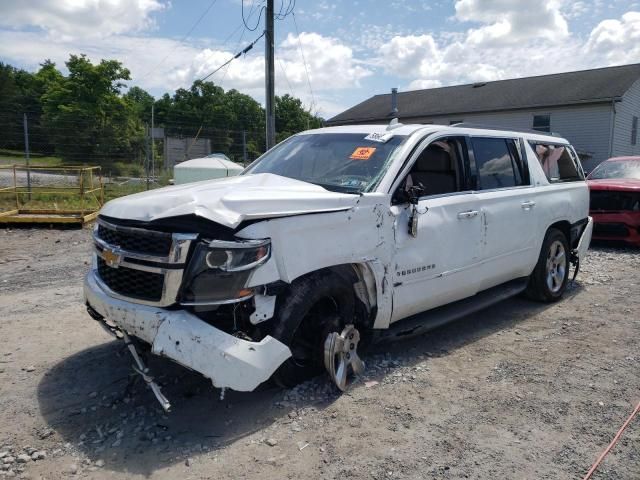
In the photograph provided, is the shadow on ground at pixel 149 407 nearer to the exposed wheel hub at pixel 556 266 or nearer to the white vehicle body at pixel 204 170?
the exposed wheel hub at pixel 556 266

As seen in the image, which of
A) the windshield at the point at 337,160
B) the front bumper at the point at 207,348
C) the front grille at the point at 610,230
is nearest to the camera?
the front bumper at the point at 207,348

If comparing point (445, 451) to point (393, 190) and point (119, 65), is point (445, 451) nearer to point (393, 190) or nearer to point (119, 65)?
point (393, 190)

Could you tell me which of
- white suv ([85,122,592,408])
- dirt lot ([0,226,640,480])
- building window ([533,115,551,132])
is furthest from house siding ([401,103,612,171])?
dirt lot ([0,226,640,480])

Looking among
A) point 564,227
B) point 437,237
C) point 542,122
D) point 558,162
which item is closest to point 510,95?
point 542,122

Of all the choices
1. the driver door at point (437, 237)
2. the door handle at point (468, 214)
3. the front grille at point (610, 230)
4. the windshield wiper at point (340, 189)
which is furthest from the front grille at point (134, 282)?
the front grille at point (610, 230)

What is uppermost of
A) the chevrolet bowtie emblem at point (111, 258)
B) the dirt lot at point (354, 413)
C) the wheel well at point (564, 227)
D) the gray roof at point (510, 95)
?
the gray roof at point (510, 95)

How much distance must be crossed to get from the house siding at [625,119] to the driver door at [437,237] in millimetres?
23285

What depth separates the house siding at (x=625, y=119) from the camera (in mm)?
24672

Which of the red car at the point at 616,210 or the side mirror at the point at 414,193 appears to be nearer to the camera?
the side mirror at the point at 414,193

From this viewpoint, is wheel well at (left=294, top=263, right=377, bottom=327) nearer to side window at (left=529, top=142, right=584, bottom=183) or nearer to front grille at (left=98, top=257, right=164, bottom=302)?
front grille at (left=98, top=257, right=164, bottom=302)

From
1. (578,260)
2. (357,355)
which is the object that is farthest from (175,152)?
(357,355)

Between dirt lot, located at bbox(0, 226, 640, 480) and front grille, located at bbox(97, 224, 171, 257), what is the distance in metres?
1.01

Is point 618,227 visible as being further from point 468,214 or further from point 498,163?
point 468,214

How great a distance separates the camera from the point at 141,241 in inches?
A: 128
